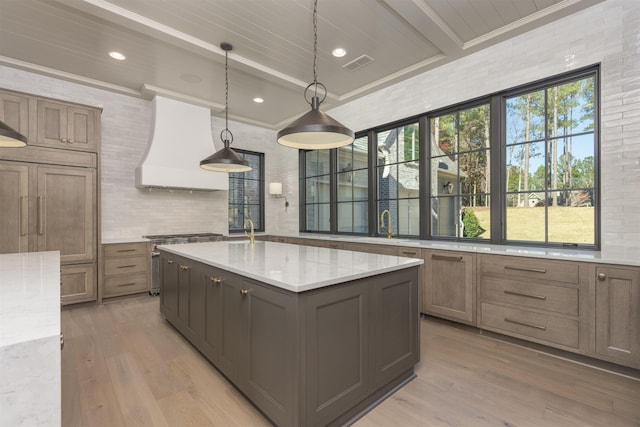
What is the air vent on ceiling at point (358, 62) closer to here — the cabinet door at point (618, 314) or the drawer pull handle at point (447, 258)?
the drawer pull handle at point (447, 258)

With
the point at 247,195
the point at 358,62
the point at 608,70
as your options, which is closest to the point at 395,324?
the point at 608,70

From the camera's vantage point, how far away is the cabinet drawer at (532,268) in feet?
8.13

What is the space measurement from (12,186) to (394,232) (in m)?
4.81

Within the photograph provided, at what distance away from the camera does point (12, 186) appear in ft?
11.5

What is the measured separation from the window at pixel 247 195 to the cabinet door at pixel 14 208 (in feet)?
9.83

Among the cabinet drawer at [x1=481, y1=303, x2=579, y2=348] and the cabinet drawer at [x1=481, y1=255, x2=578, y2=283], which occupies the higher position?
the cabinet drawer at [x1=481, y1=255, x2=578, y2=283]

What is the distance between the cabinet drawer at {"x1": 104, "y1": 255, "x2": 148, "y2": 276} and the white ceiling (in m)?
2.48

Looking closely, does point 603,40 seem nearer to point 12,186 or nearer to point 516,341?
point 516,341

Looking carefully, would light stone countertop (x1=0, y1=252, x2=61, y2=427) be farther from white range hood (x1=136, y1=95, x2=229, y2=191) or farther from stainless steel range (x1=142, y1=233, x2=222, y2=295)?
white range hood (x1=136, y1=95, x2=229, y2=191)

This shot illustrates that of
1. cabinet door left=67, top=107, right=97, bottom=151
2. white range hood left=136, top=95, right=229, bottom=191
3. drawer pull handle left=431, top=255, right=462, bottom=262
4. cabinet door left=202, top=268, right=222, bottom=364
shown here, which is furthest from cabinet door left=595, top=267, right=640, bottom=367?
cabinet door left=67, top=107, right=97, bottom=151

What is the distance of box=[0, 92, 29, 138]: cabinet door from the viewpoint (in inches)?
136

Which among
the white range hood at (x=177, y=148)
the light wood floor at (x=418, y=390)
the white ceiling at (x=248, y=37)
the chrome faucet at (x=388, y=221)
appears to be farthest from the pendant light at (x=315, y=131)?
the white range hood at (x=177, y=148)

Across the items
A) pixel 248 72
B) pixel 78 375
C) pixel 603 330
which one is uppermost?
pixel 248 72

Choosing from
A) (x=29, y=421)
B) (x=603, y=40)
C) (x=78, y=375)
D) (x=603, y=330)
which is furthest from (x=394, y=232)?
(x=29, y=421)
